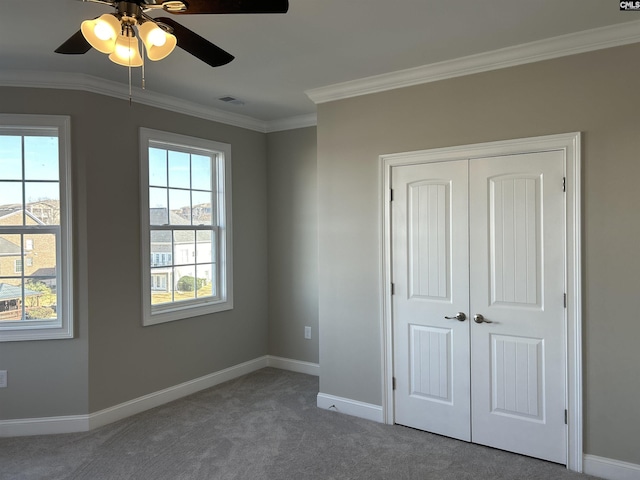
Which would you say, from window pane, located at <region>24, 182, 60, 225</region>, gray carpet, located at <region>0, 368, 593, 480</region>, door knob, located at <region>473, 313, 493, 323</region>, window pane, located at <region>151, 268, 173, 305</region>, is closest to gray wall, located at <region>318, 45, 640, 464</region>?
gray carpet, located at <region>0, 368, 593, 480</region>

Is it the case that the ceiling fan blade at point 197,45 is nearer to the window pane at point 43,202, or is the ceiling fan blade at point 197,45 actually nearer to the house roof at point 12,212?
the window pane at point 43,202

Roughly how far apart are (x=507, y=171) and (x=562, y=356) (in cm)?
122

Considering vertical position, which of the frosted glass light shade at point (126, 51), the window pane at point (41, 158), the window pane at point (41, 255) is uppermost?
the frosted glass light shade at point (126, 51)

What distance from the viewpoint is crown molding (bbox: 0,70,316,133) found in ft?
10.8

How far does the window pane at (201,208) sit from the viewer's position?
4.33 meters

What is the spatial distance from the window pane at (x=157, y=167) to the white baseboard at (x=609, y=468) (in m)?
3.75

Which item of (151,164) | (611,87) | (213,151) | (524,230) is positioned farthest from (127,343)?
(611,87)

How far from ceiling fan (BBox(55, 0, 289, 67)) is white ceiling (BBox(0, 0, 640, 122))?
0.74 m

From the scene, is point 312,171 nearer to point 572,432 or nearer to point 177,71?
point 177,71

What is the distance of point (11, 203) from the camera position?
337cm

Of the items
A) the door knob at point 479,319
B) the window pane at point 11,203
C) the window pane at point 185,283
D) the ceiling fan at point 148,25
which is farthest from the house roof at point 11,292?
the door knob at point 479,319

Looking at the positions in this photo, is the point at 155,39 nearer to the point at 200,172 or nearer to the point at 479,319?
the point at 479,319

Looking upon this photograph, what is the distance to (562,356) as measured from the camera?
2.83m

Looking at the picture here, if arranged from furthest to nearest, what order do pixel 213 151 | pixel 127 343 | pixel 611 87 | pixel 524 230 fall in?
1. pixel 213 151
2. pixel 127 343
3. pixel 524 230
4. pixel 611 87
